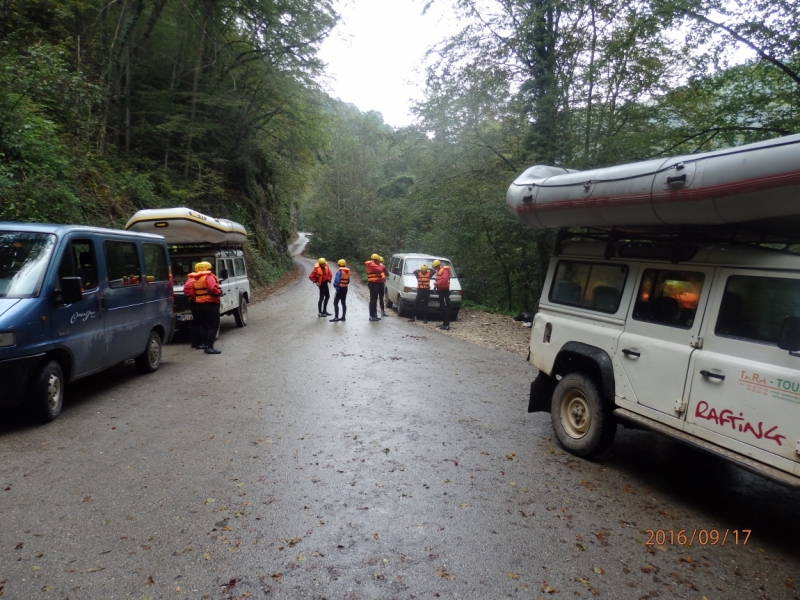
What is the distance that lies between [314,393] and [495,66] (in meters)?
13.3

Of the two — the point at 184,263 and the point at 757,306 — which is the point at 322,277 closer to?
the point at 184,263

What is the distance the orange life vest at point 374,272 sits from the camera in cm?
1558

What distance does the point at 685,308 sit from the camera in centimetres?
441

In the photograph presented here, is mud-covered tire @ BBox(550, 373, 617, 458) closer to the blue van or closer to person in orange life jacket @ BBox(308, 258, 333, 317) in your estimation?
the blue van

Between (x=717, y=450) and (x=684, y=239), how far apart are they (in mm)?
1727

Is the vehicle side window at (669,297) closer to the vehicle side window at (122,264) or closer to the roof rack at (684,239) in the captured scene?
the roof rack at (684,239)

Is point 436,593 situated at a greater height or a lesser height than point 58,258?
lesser

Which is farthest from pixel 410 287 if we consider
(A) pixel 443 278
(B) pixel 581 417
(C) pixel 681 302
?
(C) pixel 681 302

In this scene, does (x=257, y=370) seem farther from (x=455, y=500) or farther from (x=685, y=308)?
(x=685, y=308)

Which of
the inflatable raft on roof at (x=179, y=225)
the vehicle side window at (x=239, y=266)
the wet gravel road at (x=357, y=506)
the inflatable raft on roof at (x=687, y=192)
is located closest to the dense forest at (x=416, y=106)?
the inflatable raft on roof at (x=179, y=225)

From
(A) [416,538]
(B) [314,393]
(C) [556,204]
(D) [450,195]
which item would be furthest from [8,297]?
(D) [450,195]

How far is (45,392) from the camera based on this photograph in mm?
5605

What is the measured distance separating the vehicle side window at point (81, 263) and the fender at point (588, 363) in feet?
18.4
